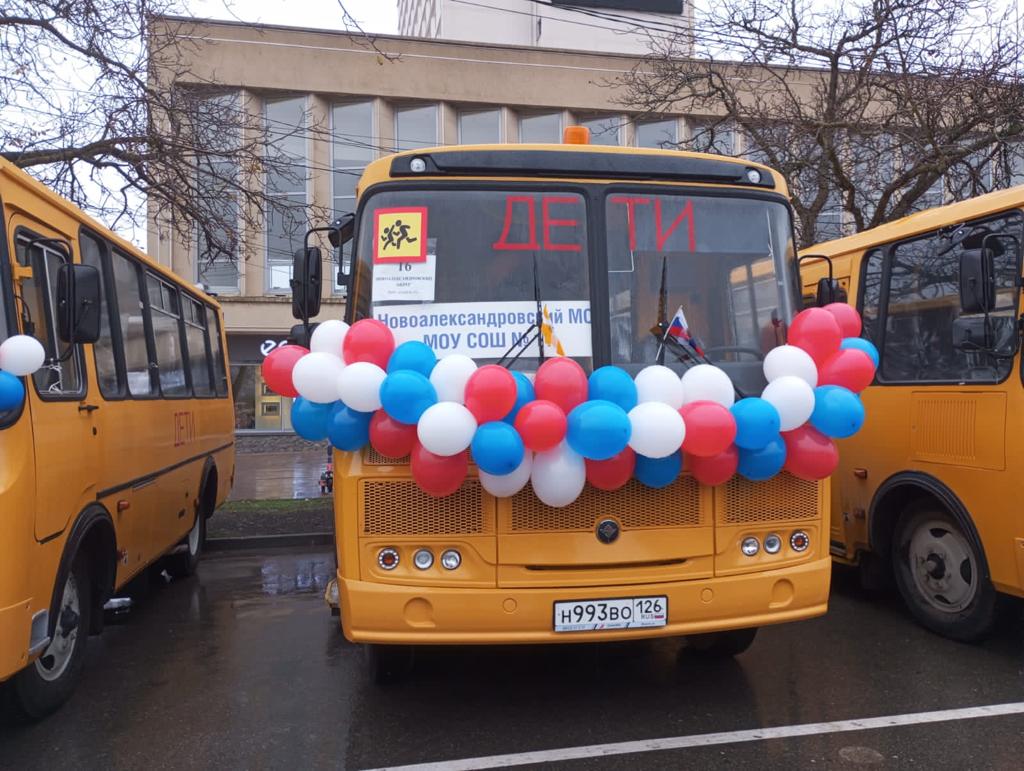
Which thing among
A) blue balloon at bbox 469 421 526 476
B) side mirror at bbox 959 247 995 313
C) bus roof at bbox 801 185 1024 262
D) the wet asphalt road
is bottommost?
the wet asphalt road

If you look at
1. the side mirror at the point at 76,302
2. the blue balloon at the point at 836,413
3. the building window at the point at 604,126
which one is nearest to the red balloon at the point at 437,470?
the blue balloon at the point at 836,413

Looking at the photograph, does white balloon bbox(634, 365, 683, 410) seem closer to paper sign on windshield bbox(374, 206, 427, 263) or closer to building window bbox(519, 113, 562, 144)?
paper sign on windshield bbox(374, 206, 427, 263)

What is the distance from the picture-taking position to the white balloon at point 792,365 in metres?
3.88

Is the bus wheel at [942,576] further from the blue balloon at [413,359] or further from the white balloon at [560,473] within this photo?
the blue balloon at [413,359]

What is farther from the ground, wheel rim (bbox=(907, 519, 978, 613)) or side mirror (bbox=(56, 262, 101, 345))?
side mirror (bbox=(56, 262, 101, 345))

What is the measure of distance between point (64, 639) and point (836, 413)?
4.22 meters

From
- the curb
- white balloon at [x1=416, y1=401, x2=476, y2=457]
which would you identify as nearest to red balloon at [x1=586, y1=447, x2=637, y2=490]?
white balloon at [x1=416, y1=401, x2=476, y2=457]

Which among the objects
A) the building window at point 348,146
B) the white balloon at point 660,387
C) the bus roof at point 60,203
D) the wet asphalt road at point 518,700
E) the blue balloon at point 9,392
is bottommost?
the wet asphalt road at point 518,700

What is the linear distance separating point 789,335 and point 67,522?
3838 millimetres

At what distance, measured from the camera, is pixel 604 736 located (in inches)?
157

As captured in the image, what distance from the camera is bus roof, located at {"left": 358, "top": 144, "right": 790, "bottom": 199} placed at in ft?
13.9

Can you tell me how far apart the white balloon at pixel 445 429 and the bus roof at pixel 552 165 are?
4.76 feet

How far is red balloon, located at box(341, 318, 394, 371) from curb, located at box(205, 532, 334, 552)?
5849 mm

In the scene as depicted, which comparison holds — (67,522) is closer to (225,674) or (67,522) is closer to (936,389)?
(225,674)
